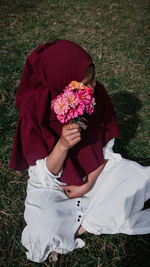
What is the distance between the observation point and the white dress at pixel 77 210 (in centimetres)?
204

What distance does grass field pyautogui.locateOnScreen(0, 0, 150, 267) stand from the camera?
96.0 inches

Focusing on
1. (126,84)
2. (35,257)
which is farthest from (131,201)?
(126,84)

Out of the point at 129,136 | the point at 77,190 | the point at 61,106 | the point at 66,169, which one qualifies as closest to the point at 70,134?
the point at 61,106

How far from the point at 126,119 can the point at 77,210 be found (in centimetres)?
187

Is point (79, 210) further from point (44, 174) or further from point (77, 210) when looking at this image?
point (44, 174)

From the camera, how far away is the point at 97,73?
14.1 ft

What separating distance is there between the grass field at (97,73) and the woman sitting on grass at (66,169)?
36 centimetres

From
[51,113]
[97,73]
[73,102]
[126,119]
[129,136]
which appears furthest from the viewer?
[97,73]

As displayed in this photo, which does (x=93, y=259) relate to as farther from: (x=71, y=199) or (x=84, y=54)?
(x=84, y=54)

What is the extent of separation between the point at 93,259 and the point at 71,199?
70 centimetres

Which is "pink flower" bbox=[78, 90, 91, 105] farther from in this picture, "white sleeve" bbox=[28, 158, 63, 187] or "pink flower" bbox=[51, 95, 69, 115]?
"white sleeve" bbox=[28, 158, 63, 187]

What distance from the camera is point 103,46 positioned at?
189 inches

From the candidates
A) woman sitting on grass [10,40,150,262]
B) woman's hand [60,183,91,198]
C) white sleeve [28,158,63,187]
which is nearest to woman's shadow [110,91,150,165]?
woman sitting on grass [10,40,150,262]

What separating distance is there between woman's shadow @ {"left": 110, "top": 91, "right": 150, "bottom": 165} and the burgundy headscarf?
3.20 feet
